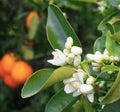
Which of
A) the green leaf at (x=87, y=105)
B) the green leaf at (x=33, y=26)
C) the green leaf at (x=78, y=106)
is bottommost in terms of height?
the green leaf at (x=33, y=26)

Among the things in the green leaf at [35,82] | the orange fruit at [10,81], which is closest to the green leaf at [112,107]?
the green leaf at [35,82]

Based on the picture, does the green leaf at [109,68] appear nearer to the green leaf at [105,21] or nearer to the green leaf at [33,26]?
the green leaf at [105,21]

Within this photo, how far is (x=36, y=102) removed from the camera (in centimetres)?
254

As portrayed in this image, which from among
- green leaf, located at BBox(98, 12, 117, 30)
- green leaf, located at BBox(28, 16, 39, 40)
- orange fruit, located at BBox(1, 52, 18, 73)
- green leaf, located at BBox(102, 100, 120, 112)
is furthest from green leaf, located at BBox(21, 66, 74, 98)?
orange fruit, located at BBox(1, 52, 18, 73)

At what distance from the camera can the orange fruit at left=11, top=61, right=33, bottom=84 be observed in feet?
7.50

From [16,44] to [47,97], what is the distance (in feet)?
1.26

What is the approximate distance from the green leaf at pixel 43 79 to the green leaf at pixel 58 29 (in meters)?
0.11

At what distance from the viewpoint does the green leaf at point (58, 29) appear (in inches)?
44.3

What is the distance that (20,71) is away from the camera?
7.45ft

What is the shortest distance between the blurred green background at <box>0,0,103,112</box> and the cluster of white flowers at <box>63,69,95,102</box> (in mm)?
1296

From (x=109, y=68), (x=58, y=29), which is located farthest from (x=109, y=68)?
(x=58, y=29)

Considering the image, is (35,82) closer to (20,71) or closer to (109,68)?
(109,68)

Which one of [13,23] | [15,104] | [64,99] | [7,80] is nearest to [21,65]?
[7,80]

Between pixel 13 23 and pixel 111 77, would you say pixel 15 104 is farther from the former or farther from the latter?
pixel 111 77
